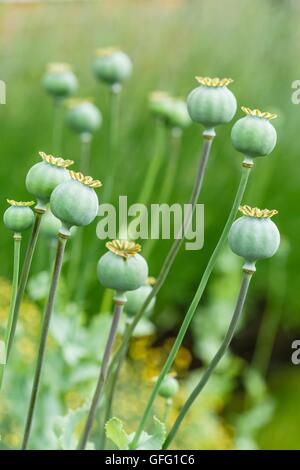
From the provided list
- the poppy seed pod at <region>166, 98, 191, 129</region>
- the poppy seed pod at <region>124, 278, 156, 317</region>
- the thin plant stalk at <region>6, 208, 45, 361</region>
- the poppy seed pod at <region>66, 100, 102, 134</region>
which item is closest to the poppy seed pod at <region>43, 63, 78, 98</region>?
the poppy seed pod at <region>66, 100, 102, 134</region>

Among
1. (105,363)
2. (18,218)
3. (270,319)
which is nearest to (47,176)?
(18,218)

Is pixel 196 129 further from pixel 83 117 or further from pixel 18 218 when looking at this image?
pixel 18 218

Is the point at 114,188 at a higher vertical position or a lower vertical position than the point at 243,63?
lower

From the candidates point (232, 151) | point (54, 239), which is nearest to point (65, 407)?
point (54, 239)

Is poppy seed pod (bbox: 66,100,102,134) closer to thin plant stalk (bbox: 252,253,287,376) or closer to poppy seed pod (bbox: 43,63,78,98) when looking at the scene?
poppy seed pod (bbox: 43,63,78,98)

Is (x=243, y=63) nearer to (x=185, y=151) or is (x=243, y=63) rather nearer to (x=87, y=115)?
(x=185, y=151)

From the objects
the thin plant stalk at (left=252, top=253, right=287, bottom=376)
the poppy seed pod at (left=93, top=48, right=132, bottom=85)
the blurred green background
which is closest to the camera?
the poppy seed pod at (left=93, top=48, right=132, bottom=85)
